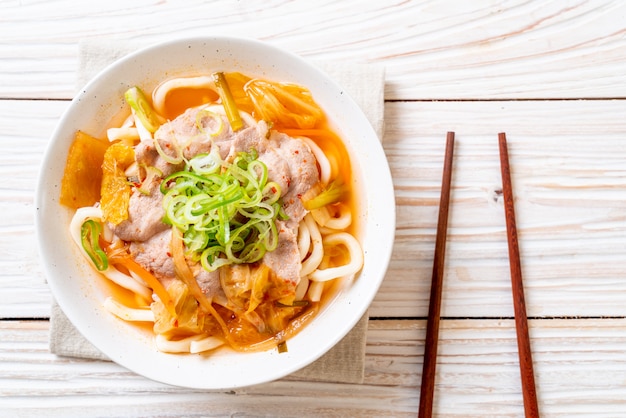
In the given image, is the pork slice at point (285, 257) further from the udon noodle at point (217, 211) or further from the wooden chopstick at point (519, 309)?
the wooden chopstick at point (519, 309)

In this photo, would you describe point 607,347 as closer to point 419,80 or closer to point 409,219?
point 409,219

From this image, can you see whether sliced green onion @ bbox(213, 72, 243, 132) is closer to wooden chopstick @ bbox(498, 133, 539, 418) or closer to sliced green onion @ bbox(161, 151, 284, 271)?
sliced green onion @ bbox(161, 151, 284, 271)

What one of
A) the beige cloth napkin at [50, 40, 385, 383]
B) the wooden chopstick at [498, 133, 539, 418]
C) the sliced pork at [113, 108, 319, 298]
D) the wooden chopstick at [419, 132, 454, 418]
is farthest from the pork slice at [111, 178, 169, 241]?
the wooden chopstick at [498, 133, 539, 418]

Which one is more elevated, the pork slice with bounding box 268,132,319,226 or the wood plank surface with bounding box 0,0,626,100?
the wood plank surface with bounding box 0,0,626,100

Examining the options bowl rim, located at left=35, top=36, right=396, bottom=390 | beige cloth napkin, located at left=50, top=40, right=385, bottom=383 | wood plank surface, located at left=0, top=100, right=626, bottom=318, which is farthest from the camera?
wood plank surface, located at left=0, top=100, right=626, bottom=318

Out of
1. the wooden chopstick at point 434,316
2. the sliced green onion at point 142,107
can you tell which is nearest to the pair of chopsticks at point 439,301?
the wooden chopstick at point 434,316

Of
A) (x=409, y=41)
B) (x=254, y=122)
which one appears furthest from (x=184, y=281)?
(x=409, y=41)
